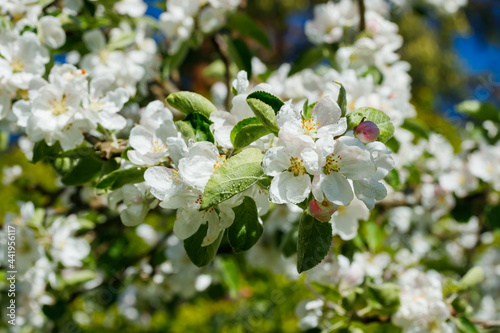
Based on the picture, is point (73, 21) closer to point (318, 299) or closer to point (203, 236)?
point (203, 236)

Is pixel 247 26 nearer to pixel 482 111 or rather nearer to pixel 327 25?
pixel 327 25

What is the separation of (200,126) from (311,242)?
293 millimetres

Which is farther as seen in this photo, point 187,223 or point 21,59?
point 21,59

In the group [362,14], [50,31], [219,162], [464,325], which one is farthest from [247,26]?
[464,325]

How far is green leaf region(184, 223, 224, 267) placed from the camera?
32.9 inches

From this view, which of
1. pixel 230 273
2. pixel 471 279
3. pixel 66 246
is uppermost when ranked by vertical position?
pixel 471 279

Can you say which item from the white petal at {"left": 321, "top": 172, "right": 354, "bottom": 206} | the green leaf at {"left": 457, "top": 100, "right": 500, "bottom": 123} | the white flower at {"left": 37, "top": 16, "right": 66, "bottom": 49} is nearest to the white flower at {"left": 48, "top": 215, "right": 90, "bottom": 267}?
the white flower at {"left": 37, "top": 16, "right": 66, "bottom": 49}

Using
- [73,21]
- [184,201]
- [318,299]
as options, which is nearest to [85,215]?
[73,21]

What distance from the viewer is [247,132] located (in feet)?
2.50

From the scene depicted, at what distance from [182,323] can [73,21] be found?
242 cm

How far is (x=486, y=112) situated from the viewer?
1.78 meters

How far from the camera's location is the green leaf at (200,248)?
2.75ft

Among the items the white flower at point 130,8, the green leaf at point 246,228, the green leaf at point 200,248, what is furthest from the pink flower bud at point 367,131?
the white flower at point 130,8

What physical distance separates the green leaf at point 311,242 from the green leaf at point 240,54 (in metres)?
1.02
